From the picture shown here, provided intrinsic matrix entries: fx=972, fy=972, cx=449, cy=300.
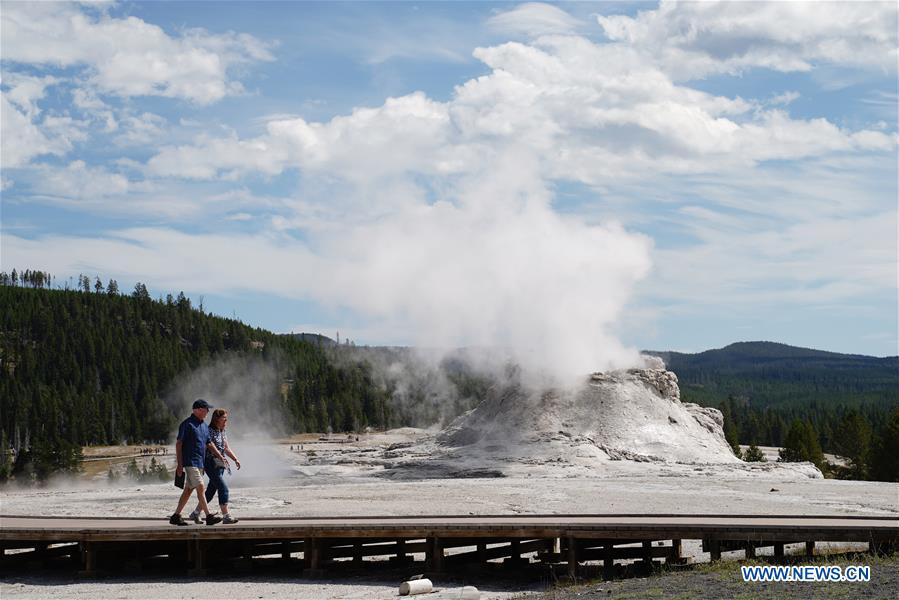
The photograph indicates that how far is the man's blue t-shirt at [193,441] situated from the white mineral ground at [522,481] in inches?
73.6

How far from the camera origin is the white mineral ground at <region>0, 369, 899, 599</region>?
591 inches

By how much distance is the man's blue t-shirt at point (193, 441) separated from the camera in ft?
45.9

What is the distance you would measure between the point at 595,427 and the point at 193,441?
94.3ft

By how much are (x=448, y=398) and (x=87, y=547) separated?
3428 inches

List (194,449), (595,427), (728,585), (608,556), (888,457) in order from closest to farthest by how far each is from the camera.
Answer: (728,585) < (194,449) < (608,556) < (595,427) < (888,457)

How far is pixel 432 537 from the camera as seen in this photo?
14336mm

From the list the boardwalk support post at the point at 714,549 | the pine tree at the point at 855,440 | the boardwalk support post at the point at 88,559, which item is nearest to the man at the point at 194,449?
the boardwalk support post at the point at 88,559

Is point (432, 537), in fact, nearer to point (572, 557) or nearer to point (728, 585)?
point (572, 557)

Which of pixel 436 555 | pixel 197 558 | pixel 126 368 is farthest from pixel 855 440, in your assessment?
pixel 126 368

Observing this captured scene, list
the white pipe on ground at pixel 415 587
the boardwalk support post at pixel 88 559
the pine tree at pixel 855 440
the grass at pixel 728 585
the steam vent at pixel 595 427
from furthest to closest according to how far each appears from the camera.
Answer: the pine tree at pixel 855 440 → the steam vent at pixel 595 427 → the boardwalk support post at pixel 88 559 → the white pipe on ground at pixel 415 587 → the grass at pixel 728 585

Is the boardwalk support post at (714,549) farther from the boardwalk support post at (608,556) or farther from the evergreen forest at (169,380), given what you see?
the evergreen forest at (169,380)

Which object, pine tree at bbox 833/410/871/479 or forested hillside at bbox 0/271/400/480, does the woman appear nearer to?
pine tree at bbox 833/410/871/479

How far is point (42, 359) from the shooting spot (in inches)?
4500

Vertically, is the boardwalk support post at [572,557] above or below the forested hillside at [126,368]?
below
